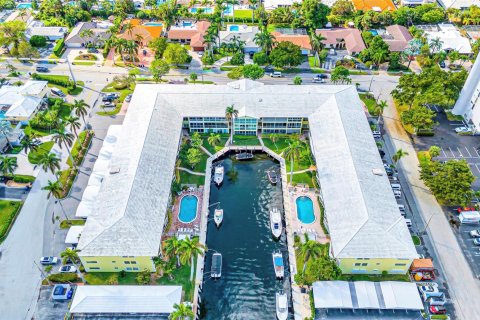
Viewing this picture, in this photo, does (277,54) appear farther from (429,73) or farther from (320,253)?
(320,253)

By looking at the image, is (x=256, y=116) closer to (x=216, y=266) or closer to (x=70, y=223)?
(x=216, y=266)

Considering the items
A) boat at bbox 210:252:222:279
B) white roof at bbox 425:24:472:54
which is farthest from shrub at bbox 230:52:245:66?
boat at bbox 210:252:222:279

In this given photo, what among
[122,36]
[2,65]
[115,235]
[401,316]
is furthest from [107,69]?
[401,316]

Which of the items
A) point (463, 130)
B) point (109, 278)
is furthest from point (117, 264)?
point (463, 130)

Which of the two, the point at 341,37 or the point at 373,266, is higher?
the point at 341,37

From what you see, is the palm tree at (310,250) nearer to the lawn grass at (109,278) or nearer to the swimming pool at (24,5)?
the lawn grass at (109,278)

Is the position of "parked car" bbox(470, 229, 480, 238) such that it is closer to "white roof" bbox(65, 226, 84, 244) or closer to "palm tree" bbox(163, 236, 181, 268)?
"palm tree" bbox(163, 236, 181, 268)
